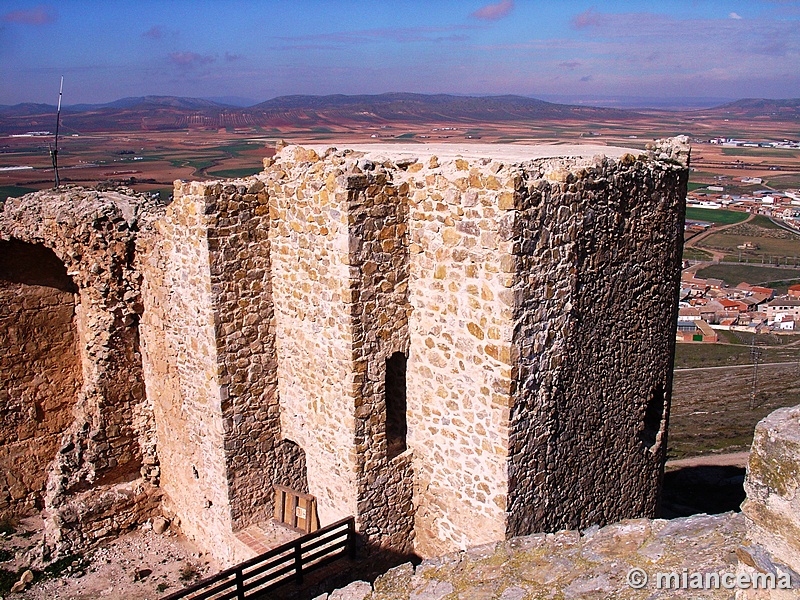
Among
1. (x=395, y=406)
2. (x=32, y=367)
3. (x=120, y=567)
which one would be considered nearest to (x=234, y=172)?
(x=32, y=367)

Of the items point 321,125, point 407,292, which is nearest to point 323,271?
point 407,292

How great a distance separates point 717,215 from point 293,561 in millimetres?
85998

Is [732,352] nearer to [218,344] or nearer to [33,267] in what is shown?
[218,344]

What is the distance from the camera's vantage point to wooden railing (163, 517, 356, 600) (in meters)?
6.77

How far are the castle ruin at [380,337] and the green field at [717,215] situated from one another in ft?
254

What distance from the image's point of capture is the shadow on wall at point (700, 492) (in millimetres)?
13195

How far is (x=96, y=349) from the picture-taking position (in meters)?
9.30

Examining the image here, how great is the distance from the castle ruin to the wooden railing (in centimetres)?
26

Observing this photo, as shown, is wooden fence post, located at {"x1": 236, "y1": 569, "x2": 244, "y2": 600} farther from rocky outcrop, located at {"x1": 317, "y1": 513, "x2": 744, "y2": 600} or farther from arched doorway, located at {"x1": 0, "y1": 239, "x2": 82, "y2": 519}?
arched doorway, located at {"x1": 0, "y1": 239, "x2": 82, "y2": 519}

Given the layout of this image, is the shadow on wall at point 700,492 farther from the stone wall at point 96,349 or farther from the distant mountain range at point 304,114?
the distant mountain range at point 304,114

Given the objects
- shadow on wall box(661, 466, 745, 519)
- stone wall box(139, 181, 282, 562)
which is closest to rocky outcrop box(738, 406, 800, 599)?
stone wall box(139, 181, 282, 562)

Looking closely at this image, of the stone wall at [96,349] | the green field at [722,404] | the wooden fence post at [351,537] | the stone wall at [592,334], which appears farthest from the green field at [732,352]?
the wooden fence post at [351,537]

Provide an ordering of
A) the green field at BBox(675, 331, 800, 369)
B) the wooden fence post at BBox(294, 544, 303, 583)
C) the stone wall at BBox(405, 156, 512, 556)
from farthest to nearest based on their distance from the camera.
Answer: the green field at BBox(675, 331, 800, 369) < the wooden fence post at BBox(294, 544, 303, 583) < the stone wall at BBox(405, 156, 512, 556)

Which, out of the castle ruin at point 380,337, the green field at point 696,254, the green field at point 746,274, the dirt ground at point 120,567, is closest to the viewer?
the castle ruin at point 380,337
